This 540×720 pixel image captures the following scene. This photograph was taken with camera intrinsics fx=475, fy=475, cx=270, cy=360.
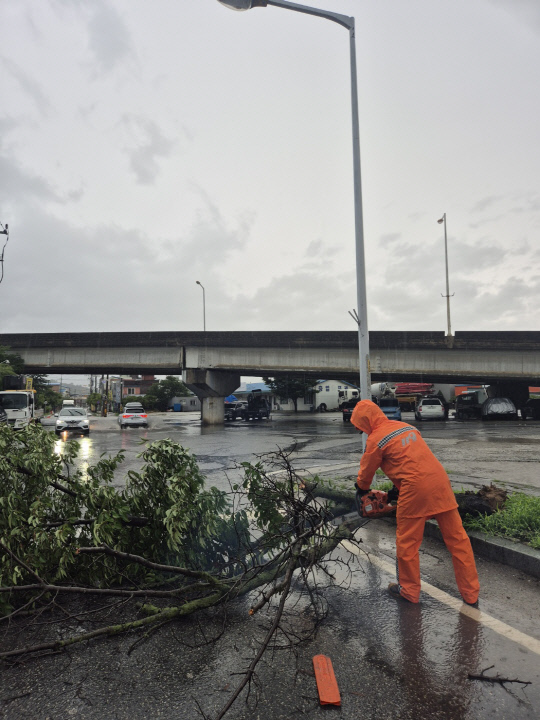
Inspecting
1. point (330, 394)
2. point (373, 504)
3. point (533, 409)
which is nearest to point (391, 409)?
point (533, 409)

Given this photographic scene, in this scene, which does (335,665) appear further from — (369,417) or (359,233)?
(359,233)

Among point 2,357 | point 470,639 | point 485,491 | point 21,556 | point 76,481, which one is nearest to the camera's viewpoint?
point 470,639

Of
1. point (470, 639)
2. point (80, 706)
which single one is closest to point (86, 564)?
point (80, 706)

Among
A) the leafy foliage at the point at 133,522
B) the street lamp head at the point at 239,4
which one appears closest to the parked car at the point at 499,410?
the street lamp head at the point at 239,4

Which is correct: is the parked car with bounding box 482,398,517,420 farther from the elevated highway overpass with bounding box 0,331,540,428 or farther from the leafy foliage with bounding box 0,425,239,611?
the leafy foliage with bounding box 0,425,239,611

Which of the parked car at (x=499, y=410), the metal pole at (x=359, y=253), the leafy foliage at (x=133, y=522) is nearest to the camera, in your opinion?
the leafy foliage at (x=133, y=522)

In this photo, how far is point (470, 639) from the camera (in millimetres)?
3061

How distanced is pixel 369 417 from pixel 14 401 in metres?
23.0

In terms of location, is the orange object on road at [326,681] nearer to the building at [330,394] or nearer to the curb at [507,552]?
the curb at [507,552]

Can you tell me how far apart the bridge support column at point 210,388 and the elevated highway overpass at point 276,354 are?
0.07 m

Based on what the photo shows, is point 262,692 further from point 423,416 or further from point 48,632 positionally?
point 423,416

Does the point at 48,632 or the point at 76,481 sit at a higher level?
the point at 76,481

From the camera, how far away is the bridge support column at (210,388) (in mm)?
32938

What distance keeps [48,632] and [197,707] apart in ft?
4.58
